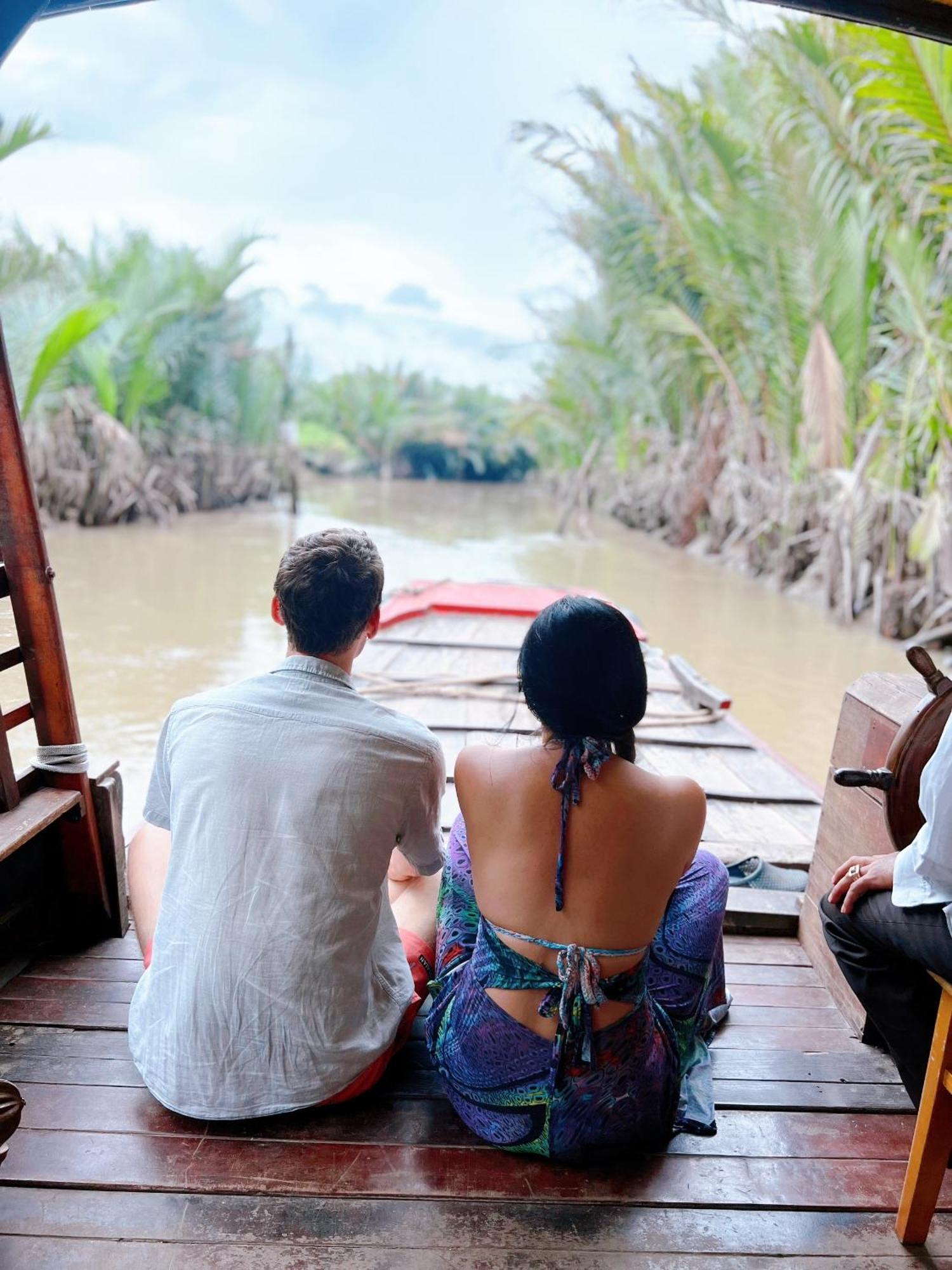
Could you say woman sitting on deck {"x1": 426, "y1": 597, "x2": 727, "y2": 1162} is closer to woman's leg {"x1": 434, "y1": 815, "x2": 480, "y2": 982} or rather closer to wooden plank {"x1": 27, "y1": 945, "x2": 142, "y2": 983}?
woman's leg {"x1": 434, "y1": 815, "x2": 480, "y2": 982}

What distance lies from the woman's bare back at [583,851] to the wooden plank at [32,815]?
862 mm

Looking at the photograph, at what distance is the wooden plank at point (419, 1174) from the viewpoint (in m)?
1.42

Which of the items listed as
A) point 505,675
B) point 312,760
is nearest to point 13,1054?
point 312,760

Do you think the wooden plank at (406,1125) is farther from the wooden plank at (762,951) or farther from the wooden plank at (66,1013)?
the wooden plank at (762,951)

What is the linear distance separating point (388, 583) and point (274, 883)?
27.4 ft

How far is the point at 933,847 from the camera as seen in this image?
4.42 ft

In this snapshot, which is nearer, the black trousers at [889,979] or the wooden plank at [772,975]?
the black trousers at [889,979]

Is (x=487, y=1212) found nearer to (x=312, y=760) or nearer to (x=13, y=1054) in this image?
(x=312, y=760)

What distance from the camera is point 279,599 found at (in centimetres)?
154

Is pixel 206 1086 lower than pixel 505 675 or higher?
higher

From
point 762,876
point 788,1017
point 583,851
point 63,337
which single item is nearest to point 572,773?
point 583,851

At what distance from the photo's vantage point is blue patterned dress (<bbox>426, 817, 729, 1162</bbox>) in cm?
142

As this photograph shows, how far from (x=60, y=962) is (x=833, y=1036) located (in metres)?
1.57

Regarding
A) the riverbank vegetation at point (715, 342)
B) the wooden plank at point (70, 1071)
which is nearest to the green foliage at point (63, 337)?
the riverbank vegetation at point (715, 342)
